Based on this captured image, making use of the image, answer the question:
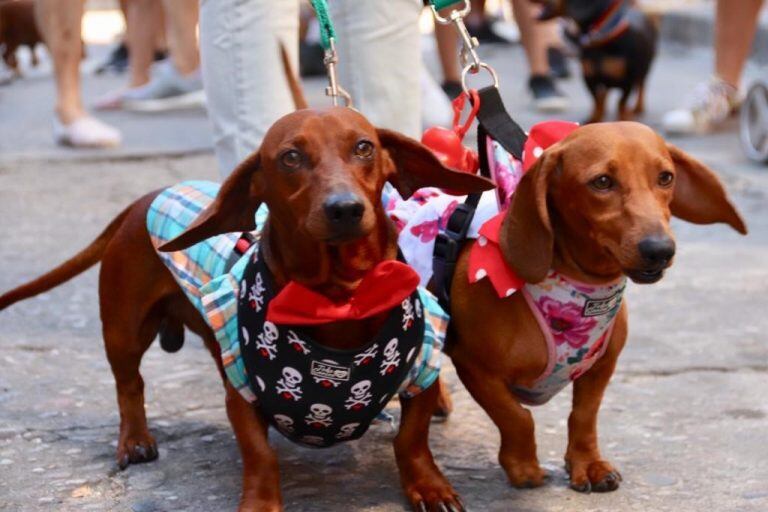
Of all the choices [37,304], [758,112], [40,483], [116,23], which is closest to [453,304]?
[40,483]

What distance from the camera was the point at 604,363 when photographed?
8.40 ft

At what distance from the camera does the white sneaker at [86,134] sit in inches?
232

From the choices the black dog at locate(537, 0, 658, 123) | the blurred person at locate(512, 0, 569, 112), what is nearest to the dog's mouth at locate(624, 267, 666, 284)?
the black dog at locate(537, 0, 658, 123)

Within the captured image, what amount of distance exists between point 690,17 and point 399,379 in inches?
282

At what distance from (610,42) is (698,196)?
379 centimetres

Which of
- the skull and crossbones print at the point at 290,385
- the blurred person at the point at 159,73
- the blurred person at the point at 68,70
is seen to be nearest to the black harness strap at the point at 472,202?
the skull and crossbones print at the point at 290,385

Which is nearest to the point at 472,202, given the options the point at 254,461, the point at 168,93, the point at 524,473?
the point at 524,473

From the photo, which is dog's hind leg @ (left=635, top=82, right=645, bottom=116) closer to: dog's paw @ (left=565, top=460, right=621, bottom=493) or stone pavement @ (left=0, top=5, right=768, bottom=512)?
stone pavement @ (left=0, top=5, right=768, bottom=512)

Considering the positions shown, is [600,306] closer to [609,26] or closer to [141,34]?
[609,26]

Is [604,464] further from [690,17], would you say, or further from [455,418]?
[690,17]

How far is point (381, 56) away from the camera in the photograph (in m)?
3.35

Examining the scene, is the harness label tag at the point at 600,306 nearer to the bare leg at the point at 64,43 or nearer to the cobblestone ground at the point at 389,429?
the cobblestone ground at the point at 389,429

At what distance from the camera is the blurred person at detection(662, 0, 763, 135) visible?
584cm

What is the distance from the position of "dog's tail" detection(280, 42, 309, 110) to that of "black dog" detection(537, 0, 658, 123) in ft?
10.5
